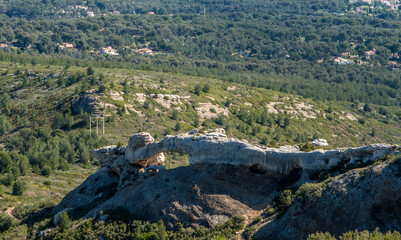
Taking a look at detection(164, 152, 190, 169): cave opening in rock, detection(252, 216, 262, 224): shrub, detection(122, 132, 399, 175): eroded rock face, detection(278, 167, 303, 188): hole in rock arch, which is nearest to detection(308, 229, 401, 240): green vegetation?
detection(252, 216, 262, 224): shrub

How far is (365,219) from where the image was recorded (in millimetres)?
27719

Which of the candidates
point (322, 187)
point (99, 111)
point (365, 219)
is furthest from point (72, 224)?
point (99, 111)

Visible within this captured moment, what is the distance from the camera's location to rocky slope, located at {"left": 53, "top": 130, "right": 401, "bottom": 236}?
28.5 m

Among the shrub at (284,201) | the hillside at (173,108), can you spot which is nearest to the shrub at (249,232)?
the shrub at (284,201)

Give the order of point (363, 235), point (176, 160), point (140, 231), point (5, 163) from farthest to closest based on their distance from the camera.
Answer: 1. point (176, 160)
2. point (5, 163)
3. point (140, 231)
4. point (363, 235)

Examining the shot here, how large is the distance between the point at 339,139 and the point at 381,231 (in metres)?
89.8

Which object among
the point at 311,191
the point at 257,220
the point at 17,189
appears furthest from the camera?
the point at 17,189

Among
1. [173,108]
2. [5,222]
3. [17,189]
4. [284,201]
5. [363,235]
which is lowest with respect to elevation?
[173,108]

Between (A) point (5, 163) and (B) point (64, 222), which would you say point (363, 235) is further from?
(A) point (5, 163)

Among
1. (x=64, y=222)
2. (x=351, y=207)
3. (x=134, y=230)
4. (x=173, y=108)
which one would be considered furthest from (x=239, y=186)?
(x=173, y=108)

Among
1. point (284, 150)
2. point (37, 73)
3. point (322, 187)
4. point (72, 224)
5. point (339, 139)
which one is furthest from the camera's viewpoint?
point (37, 73)

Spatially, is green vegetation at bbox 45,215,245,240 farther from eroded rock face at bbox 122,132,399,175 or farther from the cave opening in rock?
the cave opening in rock

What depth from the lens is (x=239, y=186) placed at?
120ft

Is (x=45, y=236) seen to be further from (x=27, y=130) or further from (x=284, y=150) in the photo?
(x=27, y=130)
